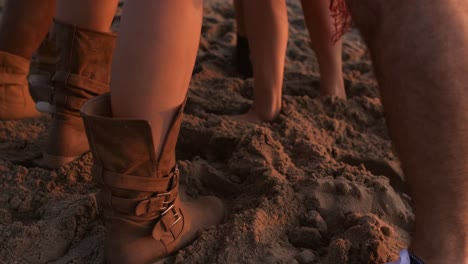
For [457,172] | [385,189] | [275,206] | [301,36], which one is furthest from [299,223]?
[301,36]

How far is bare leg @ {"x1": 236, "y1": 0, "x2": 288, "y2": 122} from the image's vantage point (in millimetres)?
2270

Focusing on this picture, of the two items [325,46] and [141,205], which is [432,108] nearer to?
[141,205]

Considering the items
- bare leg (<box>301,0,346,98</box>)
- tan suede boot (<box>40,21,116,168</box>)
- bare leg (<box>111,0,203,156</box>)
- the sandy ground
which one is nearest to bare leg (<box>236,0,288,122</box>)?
the sandy ground

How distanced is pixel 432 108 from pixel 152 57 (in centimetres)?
57

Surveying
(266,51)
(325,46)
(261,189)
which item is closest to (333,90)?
(325,46)

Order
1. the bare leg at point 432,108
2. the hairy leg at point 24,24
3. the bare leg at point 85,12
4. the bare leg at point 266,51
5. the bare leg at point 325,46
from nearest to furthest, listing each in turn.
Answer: the bare leg at point 432,108 < the bare leg at point 85,12 < the hairy leg at point 24,24 < the bare leg at point 266,51 < the bare leg at point 325,46

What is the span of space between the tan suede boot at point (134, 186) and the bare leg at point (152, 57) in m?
0.05

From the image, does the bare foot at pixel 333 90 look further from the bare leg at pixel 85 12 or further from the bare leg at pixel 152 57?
the bare leg at pixel 152 57

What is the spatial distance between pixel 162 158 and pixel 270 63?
109 cm

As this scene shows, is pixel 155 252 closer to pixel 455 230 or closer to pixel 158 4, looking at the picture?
pixel 158 4

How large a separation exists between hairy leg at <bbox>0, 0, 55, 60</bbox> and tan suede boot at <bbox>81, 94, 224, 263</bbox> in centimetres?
92

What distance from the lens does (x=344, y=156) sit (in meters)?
2.08

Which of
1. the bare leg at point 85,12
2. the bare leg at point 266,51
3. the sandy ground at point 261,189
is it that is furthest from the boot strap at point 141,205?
the bare leg at point 266,51

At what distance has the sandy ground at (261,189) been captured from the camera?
4.58 ft
